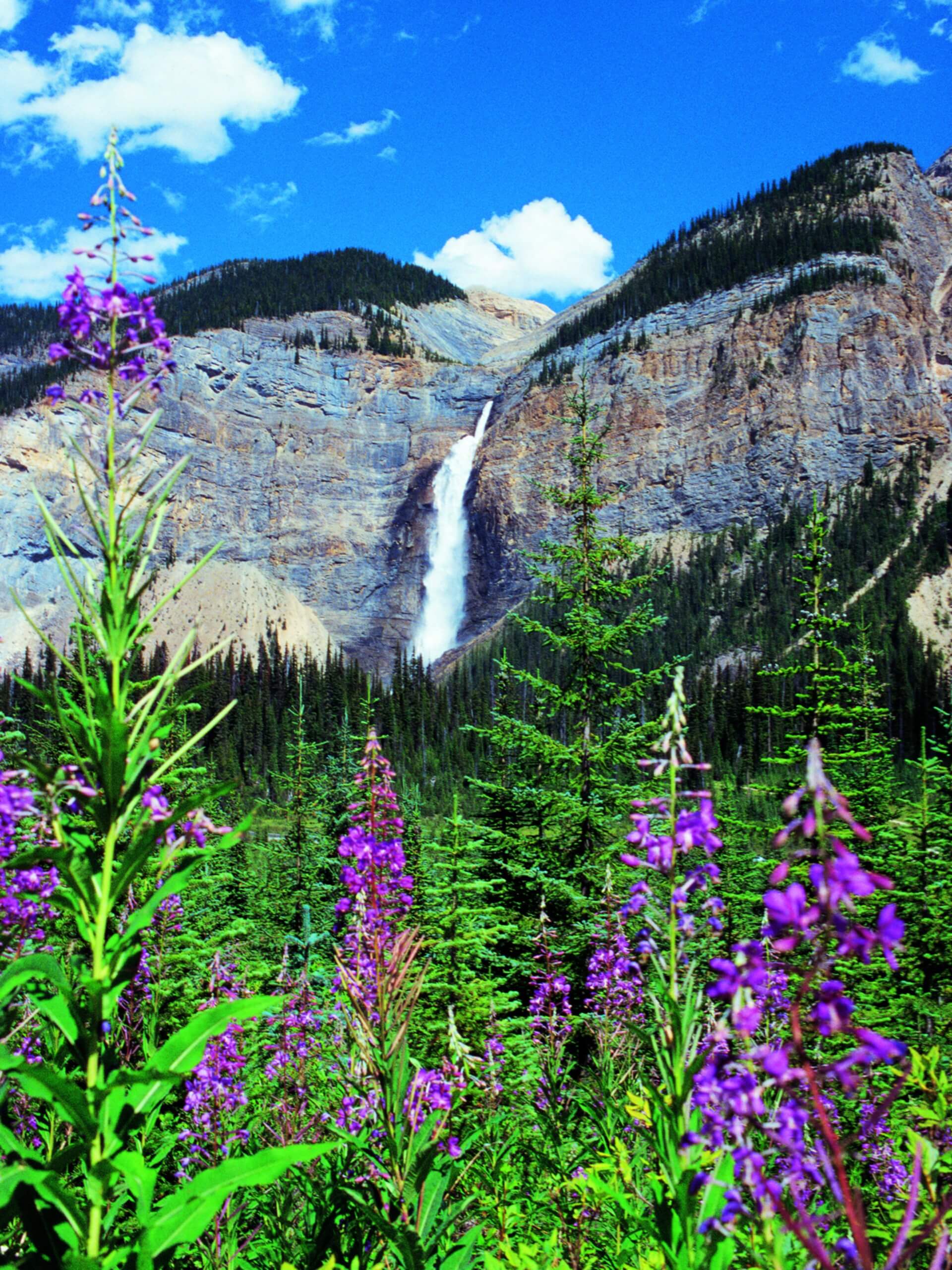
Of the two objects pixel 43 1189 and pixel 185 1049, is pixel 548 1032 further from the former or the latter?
pixel 43 1189

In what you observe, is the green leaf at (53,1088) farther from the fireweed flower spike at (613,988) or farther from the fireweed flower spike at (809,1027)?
the fireweed flower spike at (613,988)

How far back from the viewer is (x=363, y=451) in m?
137

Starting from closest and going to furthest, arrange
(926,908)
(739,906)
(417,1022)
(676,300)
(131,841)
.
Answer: (131,841)
(417,1022)
(926,908)
(739,906)
(676,300)

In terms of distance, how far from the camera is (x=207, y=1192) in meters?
2.21

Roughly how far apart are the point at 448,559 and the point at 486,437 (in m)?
21.5

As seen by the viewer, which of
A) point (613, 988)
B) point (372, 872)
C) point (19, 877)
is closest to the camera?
point (19, 877)

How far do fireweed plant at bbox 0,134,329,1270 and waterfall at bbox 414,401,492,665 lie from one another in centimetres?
11850

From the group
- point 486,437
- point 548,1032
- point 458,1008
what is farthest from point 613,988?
point 486,437

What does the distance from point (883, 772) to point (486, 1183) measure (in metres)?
22.4

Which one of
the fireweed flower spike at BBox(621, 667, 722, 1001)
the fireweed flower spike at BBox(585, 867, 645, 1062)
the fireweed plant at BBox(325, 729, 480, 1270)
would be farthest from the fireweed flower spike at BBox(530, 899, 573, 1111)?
the fireweed flower spike at BBox(621, 667, 722, 1001)

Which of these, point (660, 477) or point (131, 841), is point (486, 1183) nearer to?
point (131, 841)

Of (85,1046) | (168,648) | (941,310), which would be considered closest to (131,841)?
(85,1046)

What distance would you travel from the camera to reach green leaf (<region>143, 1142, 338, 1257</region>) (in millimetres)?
2154

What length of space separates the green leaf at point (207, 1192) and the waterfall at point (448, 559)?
119 metres
